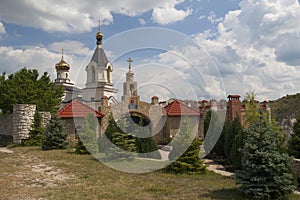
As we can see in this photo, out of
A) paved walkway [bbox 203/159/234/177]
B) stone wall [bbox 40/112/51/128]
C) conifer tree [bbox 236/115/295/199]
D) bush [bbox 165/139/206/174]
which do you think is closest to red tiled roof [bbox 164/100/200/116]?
paved walkway [bbox 203/159/234/177]

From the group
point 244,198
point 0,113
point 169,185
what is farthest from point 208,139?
point 0,113

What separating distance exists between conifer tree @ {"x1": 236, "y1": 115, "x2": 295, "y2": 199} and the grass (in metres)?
0.44

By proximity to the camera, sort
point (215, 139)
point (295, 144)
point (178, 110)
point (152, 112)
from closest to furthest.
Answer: point (295, 144) < point (215, 139) < point (152, 112) < point (178, 110)

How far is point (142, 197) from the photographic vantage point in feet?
18.4

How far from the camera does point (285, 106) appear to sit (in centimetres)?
4241

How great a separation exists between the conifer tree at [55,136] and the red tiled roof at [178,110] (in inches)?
273

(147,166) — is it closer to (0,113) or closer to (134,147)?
(134,147)

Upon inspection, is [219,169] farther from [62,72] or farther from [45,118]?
[62,72]

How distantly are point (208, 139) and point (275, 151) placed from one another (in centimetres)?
818

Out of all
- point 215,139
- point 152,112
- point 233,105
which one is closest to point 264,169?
point 215,139

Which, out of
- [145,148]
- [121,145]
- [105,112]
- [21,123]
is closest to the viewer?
[121,145]

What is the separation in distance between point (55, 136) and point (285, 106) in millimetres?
38223

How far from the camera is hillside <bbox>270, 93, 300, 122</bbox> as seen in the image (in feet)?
125

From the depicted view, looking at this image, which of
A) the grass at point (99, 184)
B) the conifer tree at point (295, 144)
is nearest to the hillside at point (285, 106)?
the conifer tree at point (295, 144)
